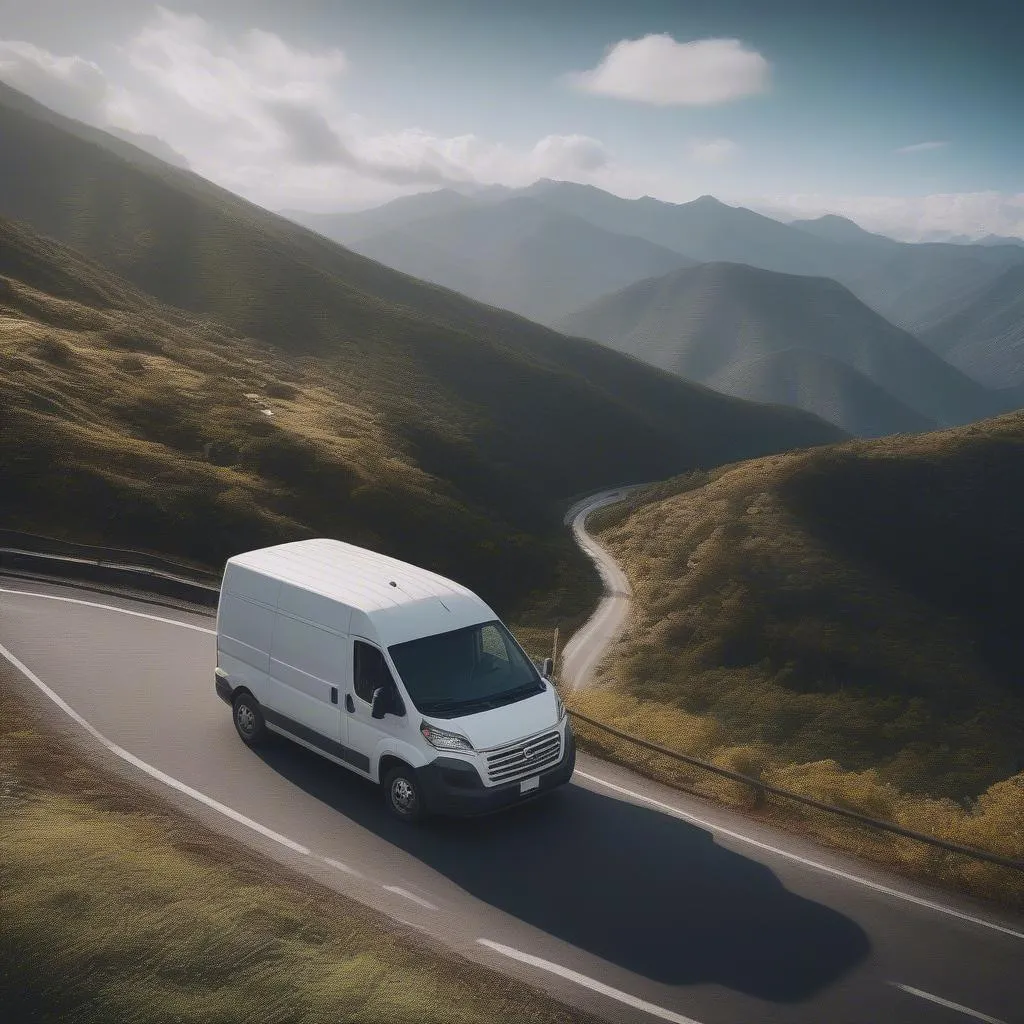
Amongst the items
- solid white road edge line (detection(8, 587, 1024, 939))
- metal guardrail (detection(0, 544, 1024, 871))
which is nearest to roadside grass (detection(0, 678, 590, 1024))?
solid white road edge line (detection(8, 587, 1024, 939))

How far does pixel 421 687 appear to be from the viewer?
12492 mm

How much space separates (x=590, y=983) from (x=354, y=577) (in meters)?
7.11

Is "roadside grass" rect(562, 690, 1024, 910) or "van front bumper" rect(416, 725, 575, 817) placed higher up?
"van front bumper" rect(416, 725, 575, 817)

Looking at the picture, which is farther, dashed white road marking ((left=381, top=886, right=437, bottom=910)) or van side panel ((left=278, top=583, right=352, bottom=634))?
van side panel ((left=278, top=583, right=352, bottom=634))

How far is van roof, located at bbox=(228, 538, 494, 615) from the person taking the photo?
13344 mm

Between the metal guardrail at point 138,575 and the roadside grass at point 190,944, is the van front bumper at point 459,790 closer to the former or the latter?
the roadside grass at point 190,944

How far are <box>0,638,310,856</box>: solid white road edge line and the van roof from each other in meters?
3.40

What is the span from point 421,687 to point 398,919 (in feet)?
10.5

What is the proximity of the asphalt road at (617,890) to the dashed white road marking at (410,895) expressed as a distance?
3 centimetres

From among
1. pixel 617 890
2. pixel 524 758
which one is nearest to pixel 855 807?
pixel 617 890

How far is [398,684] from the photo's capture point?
12359 millimetres

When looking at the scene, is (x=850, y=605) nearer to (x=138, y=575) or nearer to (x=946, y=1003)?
(x=138, y=575)

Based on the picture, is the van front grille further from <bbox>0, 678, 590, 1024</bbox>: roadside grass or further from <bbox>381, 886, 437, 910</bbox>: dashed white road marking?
<bbox>0, 678, 590, 1024</bbox>: roadside grass

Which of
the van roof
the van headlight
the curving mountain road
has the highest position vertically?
the van roof
